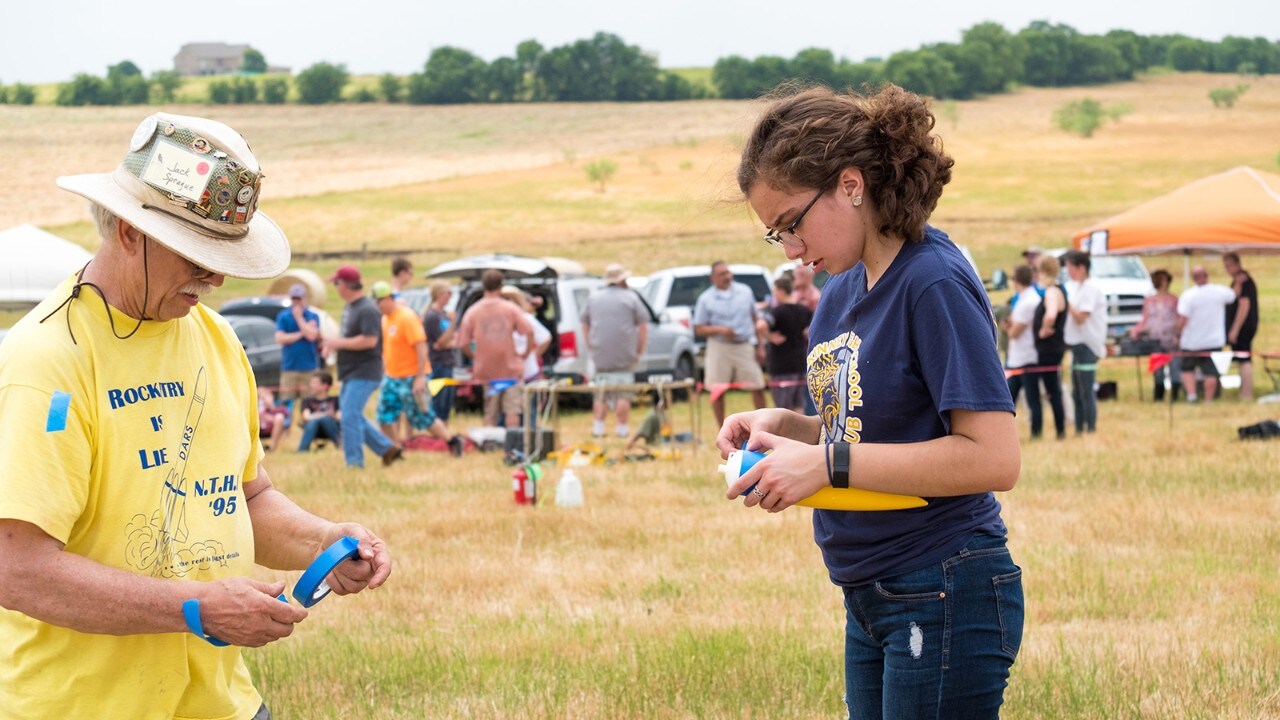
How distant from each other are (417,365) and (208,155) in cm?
1108

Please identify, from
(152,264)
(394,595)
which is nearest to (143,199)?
(152,264)

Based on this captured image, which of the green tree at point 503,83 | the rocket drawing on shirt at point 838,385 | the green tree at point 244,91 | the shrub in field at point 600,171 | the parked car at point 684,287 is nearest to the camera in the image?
the rocket drawing on shirt at point 838,385

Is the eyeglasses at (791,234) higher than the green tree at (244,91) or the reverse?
the reverse

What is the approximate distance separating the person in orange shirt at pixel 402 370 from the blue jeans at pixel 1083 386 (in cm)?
654

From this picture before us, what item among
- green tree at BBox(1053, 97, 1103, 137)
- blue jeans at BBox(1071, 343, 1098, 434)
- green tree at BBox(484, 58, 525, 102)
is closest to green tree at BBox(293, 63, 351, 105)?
green tree at BBox(484, 58, 525, 102)

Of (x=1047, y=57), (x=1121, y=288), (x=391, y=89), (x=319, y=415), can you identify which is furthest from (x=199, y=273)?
(x=1047, y=57)

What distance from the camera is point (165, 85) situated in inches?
3775

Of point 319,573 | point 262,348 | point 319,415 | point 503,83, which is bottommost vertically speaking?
point 262,348

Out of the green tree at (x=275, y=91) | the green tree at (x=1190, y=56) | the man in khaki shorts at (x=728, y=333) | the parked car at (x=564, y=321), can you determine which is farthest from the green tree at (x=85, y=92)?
the green tree at (x=1190, y=56)

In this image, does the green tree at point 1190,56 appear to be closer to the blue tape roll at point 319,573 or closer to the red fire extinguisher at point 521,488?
the red fire extinguisher at point 521,488

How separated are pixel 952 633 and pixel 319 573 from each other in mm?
1294

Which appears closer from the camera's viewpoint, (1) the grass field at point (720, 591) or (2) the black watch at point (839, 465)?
(2) the black watch at point (839, 465)

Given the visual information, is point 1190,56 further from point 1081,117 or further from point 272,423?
point 272,423

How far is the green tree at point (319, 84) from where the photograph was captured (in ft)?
313
